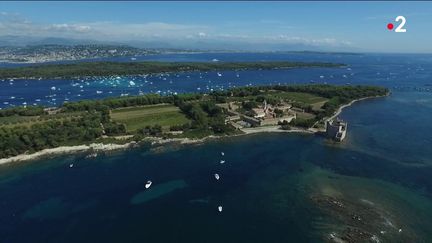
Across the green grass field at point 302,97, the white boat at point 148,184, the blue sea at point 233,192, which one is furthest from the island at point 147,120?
the white boat at point 148,184

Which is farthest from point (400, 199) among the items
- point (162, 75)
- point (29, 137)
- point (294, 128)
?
point (162, 75)

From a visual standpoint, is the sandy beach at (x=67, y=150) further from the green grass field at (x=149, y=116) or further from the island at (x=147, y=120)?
the green grass field at (x=149, y=116)

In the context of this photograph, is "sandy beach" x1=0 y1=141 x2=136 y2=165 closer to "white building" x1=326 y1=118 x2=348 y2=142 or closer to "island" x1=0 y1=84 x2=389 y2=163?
"island" x1=0 y1=84 x2=389 y2=163

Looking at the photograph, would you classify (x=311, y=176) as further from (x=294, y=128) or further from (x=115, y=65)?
(x=115, y=65)

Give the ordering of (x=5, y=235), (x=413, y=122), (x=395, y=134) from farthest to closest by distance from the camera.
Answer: (x=413, y=122), (x=395, y=134), (x=5, y=235)

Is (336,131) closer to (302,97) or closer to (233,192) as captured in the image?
(233,192)

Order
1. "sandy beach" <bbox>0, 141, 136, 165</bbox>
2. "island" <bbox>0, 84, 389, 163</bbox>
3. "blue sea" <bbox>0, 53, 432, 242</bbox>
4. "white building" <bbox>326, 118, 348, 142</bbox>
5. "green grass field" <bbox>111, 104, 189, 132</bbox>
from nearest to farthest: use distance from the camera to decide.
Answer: "blue sea" <bbox>0, 53, 432, 242</bbox>
"sandy beach" <bbox>0, 141, 136, 165</bbox>
"island" <bbox>0, 84, 389, 163</bbox>
"white building" <bbox>326, 118, 348, 142</bbox>
"green grass field" <bbox>111, 104, 189, 132</bbox>

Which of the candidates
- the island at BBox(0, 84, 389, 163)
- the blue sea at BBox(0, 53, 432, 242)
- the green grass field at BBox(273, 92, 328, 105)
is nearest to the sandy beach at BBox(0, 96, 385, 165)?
the island at BBox(0, 84, 389, 163)

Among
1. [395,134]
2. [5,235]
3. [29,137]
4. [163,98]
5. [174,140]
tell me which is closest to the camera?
[5,235]
